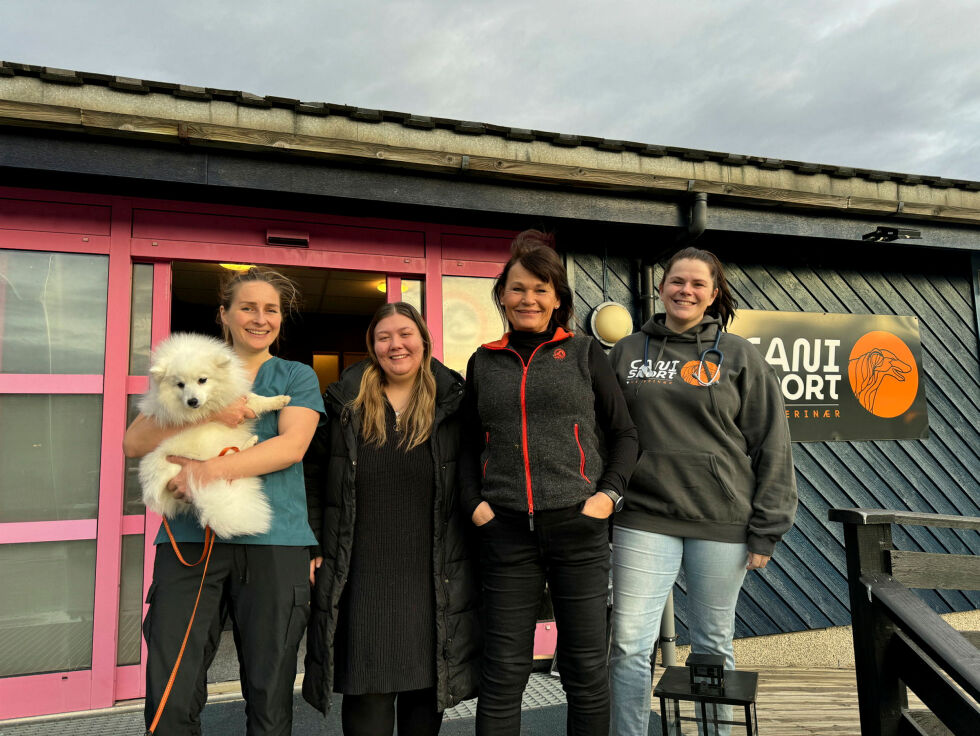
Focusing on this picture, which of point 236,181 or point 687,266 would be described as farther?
point 236,181

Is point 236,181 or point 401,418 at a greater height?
point 236,181

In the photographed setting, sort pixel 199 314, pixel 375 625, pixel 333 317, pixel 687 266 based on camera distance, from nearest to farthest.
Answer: pixel 375 625 < pixel 687 266 < pixel 199 314 < pixel 333 317

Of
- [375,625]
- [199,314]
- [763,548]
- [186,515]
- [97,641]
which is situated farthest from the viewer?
[199,314]

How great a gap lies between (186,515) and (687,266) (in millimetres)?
1780

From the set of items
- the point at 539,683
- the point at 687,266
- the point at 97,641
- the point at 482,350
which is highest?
the point at 687,266

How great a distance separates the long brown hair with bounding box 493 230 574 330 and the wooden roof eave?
53.1 inches

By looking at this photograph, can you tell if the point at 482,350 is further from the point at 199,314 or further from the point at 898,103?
the point at 898,103

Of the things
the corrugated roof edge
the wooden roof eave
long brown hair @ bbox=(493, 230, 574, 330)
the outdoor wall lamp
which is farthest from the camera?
the outdoor wall lamp

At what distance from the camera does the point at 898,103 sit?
4109 centimetres

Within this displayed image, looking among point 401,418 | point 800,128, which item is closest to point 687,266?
point 401,418

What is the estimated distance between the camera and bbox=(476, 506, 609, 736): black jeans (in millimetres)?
1713

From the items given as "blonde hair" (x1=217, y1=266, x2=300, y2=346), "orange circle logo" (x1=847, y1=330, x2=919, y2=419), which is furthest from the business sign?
"blonde hair" (x1=217, y1=266, x2=300, y2=346)

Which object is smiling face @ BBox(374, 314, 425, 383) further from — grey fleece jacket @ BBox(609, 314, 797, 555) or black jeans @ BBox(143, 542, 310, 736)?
grey fleece jacket @ BBox(609, 314, 797, 555)

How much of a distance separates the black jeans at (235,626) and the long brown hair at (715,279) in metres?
1.60
